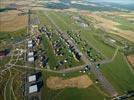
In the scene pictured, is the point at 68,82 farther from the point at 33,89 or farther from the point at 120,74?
the point at 120,74

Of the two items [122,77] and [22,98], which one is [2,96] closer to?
[22,98]

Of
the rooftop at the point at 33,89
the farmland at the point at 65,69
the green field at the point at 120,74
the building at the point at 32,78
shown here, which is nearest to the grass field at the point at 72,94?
the farmland at the point at 65,69

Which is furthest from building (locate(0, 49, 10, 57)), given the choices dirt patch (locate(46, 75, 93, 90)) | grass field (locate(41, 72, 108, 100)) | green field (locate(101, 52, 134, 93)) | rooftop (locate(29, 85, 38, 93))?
green field (locate(101, 52, 134, 93))

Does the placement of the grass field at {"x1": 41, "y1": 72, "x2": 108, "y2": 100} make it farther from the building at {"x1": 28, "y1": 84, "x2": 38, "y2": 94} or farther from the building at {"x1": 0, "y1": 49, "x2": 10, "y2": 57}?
the building at {"x1": 0, "y1": 49, "x2": 10, "y2": 57}

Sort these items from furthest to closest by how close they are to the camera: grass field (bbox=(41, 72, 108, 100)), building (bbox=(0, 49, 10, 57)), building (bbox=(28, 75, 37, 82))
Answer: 1. building (bbox=(0, 49, 10, 57))
2. building (bbox=(28, 75, 37, 82))
3. grass field (bbox=(41, 72, 108, 100))

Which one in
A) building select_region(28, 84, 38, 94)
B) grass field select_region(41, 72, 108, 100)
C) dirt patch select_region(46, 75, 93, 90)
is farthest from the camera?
dirt patch select_region(46, 75, 93, 90)

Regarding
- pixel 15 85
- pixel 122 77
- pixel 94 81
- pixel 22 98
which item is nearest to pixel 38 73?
pixel 15 85

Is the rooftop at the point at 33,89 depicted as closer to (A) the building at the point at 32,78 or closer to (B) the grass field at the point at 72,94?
(B) the grass field at the point at 72,94

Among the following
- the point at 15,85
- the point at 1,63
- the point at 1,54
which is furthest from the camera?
the point at 1,54
